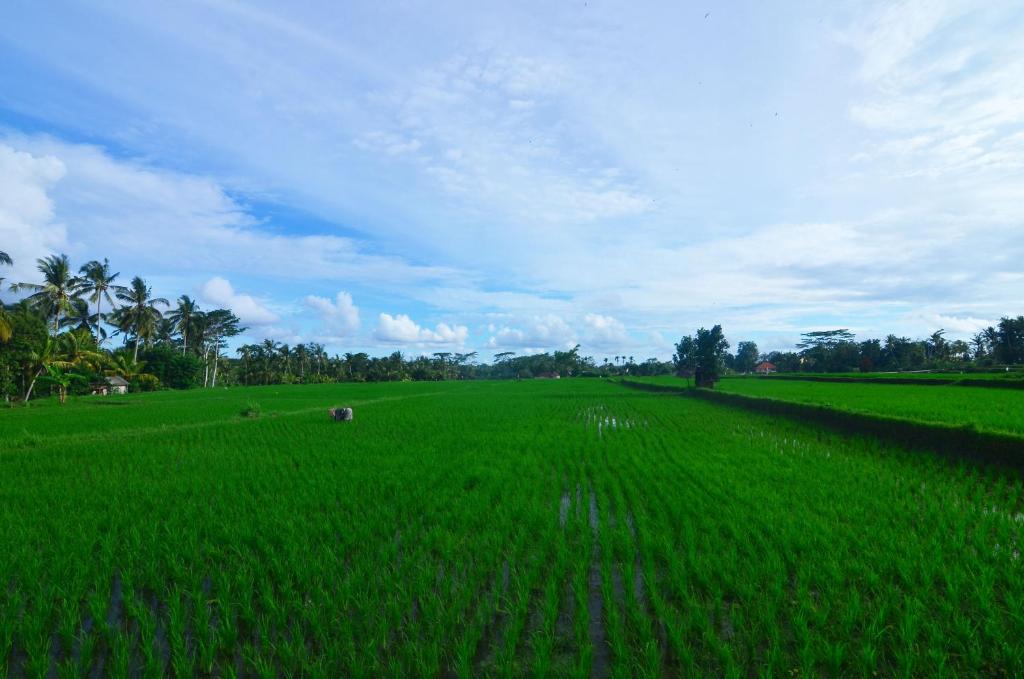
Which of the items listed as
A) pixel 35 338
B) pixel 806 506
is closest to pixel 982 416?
pixel 806 506

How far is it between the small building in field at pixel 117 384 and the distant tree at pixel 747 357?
3100 inches

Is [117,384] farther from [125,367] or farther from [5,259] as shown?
[5,259]

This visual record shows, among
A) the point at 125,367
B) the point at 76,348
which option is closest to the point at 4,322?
the point at 76,348

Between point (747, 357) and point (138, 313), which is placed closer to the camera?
point (138, 313)

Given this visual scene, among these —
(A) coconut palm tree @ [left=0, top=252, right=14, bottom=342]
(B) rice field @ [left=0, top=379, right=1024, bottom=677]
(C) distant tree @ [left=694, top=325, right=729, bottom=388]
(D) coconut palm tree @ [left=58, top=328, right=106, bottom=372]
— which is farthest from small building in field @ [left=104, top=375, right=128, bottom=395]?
(C) distant tree @ [left=694, top=325, right=729, bottom=388]

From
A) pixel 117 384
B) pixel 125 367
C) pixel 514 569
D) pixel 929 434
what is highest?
pixel 125 367

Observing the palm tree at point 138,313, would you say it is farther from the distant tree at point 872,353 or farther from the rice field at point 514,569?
the distant tree at point 872,353

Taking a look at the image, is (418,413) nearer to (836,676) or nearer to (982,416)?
(982,416)

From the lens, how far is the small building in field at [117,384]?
117ft

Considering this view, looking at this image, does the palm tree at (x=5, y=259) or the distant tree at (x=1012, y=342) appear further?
the distant tree at (x=1012, y=342)

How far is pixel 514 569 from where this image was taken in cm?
414

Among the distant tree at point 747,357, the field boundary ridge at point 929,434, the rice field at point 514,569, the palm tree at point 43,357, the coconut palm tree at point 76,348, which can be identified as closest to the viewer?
the rice field at point 514,569

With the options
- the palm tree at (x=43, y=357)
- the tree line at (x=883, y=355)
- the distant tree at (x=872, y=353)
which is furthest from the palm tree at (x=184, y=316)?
the distant tree at (x=872, y=353)

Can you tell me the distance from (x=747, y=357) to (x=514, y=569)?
87.1 meters
